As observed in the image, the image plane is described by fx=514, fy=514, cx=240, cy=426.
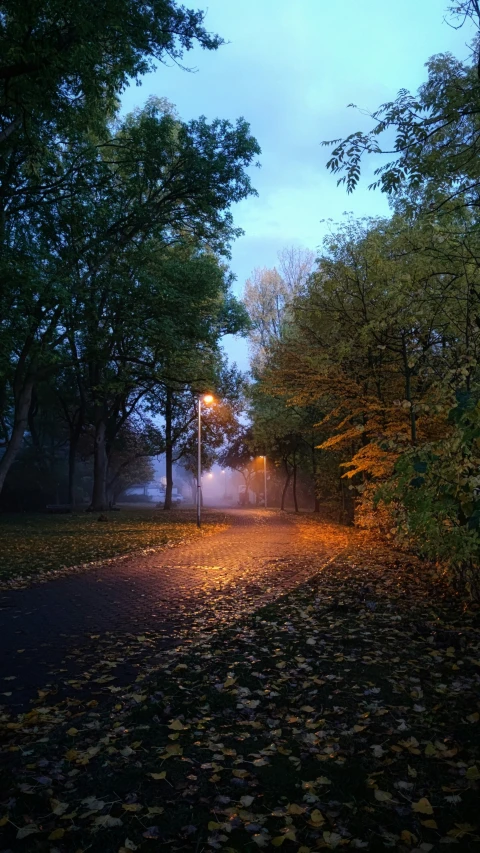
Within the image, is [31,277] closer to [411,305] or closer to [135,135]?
[135,135]

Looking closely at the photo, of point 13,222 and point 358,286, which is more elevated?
point 13,222

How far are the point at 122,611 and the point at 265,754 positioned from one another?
4596mm

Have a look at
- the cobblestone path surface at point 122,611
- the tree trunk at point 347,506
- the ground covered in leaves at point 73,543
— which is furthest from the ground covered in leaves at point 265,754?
the tree trunk at point 347,506

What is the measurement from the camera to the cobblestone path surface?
5254 millimetres

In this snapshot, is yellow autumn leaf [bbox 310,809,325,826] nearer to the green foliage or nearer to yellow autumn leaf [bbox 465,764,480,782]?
yellow autumn leaf [bbox 465,764,480,782]

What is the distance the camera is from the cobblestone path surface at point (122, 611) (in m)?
5.25

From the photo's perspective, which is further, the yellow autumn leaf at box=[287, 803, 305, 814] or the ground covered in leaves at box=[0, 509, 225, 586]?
the ground covered in leaves at box=[0, 509, 225, 586]

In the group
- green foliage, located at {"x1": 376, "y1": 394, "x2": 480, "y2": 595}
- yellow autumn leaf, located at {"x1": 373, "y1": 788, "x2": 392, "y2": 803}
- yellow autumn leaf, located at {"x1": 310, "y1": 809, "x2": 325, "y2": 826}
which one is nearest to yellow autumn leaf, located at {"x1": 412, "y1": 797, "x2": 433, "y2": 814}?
yellow autumn leaf, located at {"x1": 373, "y1": 788, "x2": 392, "y2": 803}

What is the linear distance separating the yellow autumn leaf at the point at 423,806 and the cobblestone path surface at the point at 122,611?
2.90 m

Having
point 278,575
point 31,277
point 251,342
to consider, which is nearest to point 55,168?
point 31,277

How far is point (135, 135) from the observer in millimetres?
16156

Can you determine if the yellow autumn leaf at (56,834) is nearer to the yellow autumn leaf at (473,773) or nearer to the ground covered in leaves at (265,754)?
the ground covered in leaves at (265,754)

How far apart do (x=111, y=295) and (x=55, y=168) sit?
18.1 feet

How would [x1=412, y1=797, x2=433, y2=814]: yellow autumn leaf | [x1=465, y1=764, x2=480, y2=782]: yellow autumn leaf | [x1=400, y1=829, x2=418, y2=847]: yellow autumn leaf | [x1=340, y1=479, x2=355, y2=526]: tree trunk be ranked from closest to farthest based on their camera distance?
[x1=400, y1=829, x2=418, y2=847]: yellow autumn leaf
[x1=412, y1=797, x2=433, y2=814]: yellow autumn leaf
[x1=465, y1=764, x2=480, y2=782]: yellow autumn leaf
[x1=340, y1=479, x2=355, y2=526]: tree trunk
